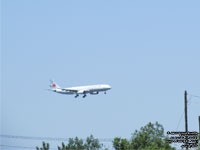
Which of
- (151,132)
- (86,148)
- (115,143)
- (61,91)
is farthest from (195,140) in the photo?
(61,91)

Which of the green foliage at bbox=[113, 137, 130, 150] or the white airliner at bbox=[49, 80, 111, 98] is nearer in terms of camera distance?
the green foliage at bbox=[113, 137, 130, 150]

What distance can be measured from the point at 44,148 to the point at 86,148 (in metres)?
23.5

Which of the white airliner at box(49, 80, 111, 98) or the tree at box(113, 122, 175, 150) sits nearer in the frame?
the tree at box(113, 122, 175, 150)

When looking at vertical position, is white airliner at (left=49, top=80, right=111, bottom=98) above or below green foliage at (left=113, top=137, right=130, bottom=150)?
above

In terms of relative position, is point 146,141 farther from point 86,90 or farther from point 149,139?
point 86,90

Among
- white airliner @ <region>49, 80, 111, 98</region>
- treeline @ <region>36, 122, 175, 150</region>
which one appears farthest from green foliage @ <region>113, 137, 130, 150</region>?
white airliner @ <region>49, 80, 111, 98</region>

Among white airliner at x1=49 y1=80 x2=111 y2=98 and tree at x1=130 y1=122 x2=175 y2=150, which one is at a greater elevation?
white airliner at x1=49 y1=80 x2=111 y2=98

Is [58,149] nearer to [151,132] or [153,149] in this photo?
[151,132]

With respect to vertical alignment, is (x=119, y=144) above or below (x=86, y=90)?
below

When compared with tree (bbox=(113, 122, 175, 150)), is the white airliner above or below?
above

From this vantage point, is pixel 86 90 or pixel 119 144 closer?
pixel 119 144

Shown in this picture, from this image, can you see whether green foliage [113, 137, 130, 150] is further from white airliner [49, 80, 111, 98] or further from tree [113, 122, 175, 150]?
white airliner [49, 80, 111, 98]

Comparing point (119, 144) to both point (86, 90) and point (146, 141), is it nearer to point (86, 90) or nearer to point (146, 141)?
point (146, 141)

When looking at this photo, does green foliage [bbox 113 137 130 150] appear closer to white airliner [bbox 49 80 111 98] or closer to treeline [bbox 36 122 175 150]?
treeline [bbox 36 122 175 150]
